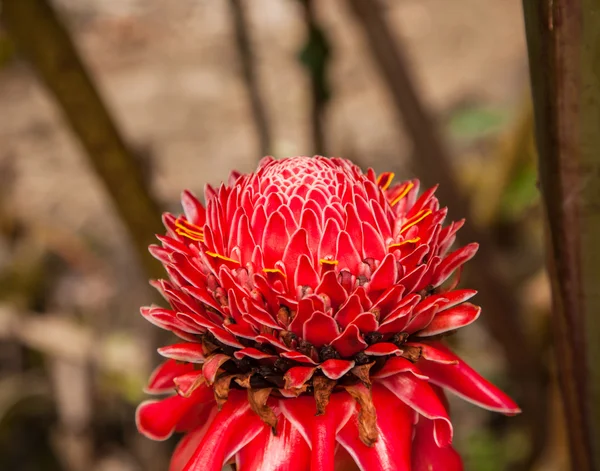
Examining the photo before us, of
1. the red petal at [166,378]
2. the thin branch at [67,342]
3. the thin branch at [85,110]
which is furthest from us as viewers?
the thin branch at [67,342]

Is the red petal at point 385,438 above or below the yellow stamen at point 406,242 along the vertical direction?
below

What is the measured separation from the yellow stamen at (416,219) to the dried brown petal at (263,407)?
0.13m

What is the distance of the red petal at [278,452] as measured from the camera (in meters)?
0.38

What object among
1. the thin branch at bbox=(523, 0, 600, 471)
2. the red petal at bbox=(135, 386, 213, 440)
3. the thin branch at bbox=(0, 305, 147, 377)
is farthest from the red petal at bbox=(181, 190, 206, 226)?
the thin branch at bbox=(0, 305, 147, 377)

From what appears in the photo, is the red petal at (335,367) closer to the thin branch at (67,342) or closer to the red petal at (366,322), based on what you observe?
the red petal at (366,322)

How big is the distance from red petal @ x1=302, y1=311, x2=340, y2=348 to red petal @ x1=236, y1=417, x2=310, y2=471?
0.17ft

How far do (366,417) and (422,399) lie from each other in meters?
0.04

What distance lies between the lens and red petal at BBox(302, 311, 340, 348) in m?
0.37

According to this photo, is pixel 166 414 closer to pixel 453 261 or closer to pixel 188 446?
pixel 188 446

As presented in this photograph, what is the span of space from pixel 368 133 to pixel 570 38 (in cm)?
187

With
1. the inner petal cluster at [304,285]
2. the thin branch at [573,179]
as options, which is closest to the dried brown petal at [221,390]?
the inner petal cluster at [304,285]

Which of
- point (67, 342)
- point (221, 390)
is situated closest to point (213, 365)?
point (221, 390)

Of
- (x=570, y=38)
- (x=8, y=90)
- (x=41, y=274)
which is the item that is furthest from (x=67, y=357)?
(x=8, y=90)

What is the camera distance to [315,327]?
380mm
